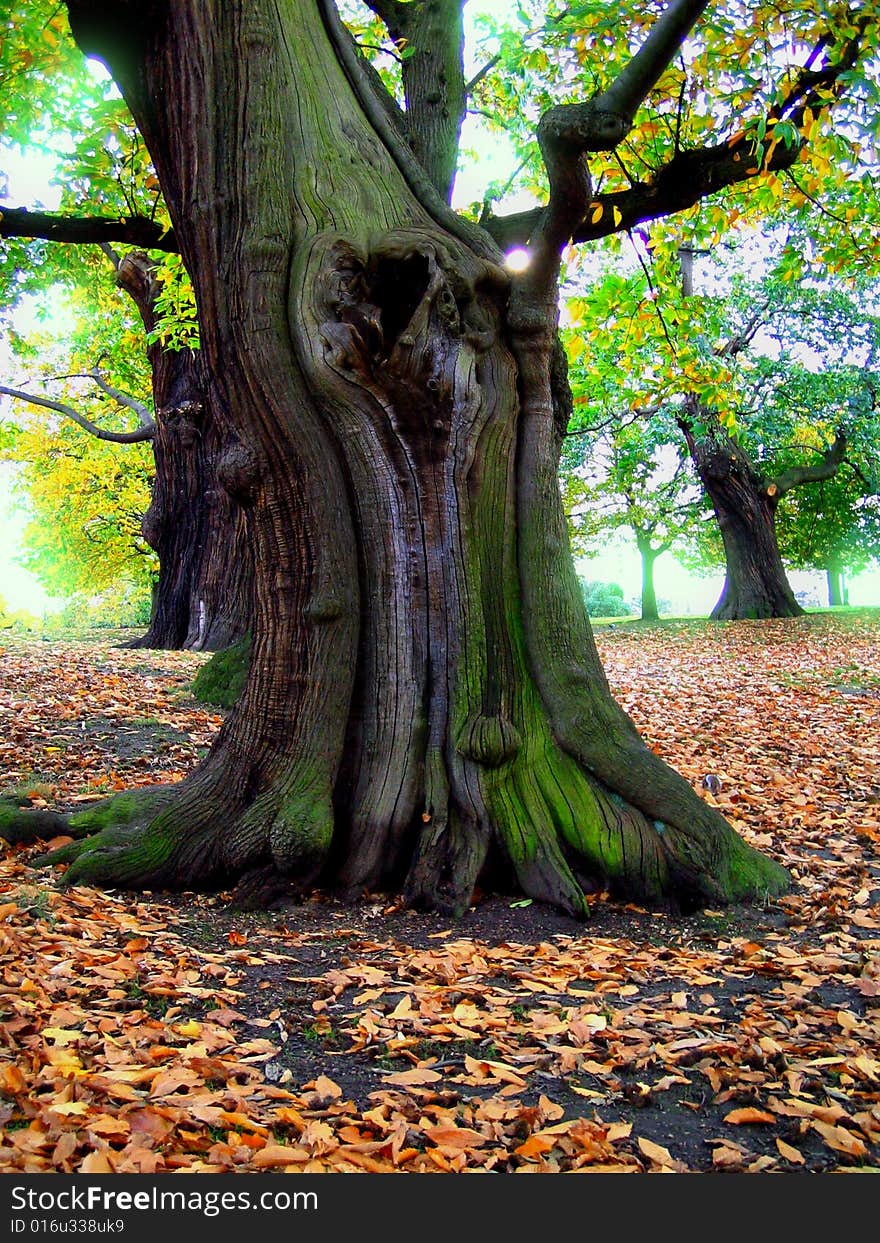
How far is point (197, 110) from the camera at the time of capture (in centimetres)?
504

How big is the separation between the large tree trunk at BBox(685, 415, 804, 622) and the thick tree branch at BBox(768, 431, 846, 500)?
454 millimetres

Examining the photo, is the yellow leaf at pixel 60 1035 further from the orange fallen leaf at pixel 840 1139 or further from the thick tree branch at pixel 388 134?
the thick tree branch at pixel 388 134

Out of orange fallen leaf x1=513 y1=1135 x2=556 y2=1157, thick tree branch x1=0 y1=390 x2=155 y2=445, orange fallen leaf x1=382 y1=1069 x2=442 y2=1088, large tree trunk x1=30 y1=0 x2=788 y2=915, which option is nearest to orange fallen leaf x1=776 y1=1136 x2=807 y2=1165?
orange fallen leaf x1=513 y1=1135 x2=556 y2=1157

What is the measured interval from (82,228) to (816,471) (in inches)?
677

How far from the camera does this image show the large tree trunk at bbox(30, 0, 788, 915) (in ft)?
15.2

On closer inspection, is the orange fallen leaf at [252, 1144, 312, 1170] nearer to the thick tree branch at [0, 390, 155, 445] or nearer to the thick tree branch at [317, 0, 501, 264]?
the thick tree branch at [317, 0, 501, 264]

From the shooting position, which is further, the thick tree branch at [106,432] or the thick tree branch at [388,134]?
the thick tree branch at [106,432]

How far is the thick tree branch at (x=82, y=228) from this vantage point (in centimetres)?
683

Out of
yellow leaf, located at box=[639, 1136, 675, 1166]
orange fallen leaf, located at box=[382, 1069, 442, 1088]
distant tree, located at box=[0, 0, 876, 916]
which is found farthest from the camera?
distant tree, located at box=[0, 0, 876, 916]

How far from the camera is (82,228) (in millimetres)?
6926

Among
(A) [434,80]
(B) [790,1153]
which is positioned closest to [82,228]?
(A) [434,80]

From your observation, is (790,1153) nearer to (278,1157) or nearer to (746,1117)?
(746,1117)

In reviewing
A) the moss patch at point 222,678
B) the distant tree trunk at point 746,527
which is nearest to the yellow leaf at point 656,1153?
the moss patch at point 222,678

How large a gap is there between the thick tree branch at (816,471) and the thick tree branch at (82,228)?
15.7 metres
